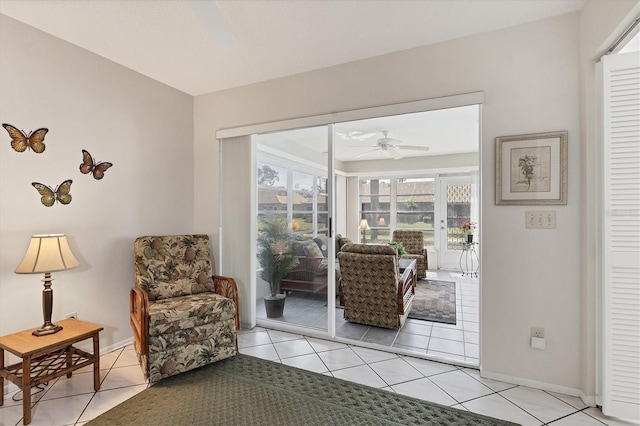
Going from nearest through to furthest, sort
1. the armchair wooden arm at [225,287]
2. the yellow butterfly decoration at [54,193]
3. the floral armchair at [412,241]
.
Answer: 1. the yellow butterfly decoration at [54,193]
2. the armchair wooden arm at [225,287]
3. the floral armchair at [412,241]

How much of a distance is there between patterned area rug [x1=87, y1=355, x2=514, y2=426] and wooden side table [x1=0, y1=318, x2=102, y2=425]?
0.40 metres

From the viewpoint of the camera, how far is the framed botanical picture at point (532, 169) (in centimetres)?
216

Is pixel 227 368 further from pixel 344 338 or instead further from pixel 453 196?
pixel 453 196

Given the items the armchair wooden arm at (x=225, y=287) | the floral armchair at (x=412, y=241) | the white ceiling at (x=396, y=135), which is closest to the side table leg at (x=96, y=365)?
the armchair wooden arm at (x=225, y=287)

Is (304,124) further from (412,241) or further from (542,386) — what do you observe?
(412,241)

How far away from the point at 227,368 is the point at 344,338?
1150 millimetres

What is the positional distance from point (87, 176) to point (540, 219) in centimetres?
373

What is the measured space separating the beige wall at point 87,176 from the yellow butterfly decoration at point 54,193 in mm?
39

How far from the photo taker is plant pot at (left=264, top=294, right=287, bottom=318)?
337 centimetres

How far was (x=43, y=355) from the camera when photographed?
2.01m

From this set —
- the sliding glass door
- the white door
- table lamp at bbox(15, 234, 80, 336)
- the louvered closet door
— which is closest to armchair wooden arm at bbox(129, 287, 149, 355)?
table lamp at bbox(15, 234, 80, 336)

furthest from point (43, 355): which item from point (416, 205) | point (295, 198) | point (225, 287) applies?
point (416, 205)

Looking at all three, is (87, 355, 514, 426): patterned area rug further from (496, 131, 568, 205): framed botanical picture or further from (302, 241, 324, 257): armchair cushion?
(496, 131, 568, 205): framed botanical picture

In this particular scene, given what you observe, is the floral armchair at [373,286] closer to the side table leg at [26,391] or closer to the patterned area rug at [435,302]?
the patterned area rug at [435,302]
